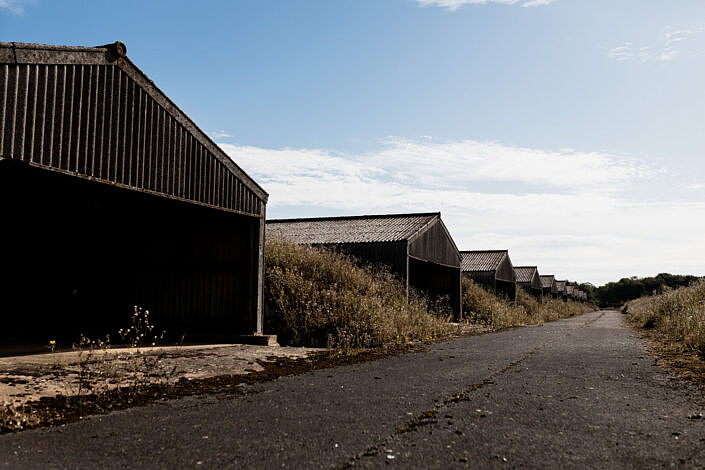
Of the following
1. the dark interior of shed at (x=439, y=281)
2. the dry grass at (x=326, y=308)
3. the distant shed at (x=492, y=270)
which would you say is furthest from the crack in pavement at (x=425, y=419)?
the distant shed at (x=492, y=270)

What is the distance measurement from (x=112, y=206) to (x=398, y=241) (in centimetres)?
1085

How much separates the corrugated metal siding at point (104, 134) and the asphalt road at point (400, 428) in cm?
470

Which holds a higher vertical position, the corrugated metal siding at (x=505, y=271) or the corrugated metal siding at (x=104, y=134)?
the corrugated metal siding at (x=104, y=134)

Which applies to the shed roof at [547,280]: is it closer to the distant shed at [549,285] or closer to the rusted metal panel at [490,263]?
the distant shed at [549,285]

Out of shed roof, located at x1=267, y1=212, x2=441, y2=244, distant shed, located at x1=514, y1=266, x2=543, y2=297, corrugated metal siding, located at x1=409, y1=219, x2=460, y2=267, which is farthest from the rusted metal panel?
shed roof, located at x1=267, y1=212, x2=441, y2=244

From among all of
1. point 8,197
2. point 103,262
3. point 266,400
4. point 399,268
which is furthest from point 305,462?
point 399,268

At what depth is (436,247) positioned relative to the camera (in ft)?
82.2

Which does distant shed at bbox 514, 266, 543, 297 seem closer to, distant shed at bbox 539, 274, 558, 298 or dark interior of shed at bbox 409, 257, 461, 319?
distant shed at bbox 539, 274, 558, 298

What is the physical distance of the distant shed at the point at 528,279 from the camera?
52.3 m

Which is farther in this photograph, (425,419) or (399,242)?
(399,242)

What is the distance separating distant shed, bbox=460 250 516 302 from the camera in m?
36.9

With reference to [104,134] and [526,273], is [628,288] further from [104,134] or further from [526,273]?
[104,134]

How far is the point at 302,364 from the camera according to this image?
998 centimetres

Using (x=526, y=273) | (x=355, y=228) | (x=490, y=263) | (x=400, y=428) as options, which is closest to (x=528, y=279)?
(x=526, y=273)
